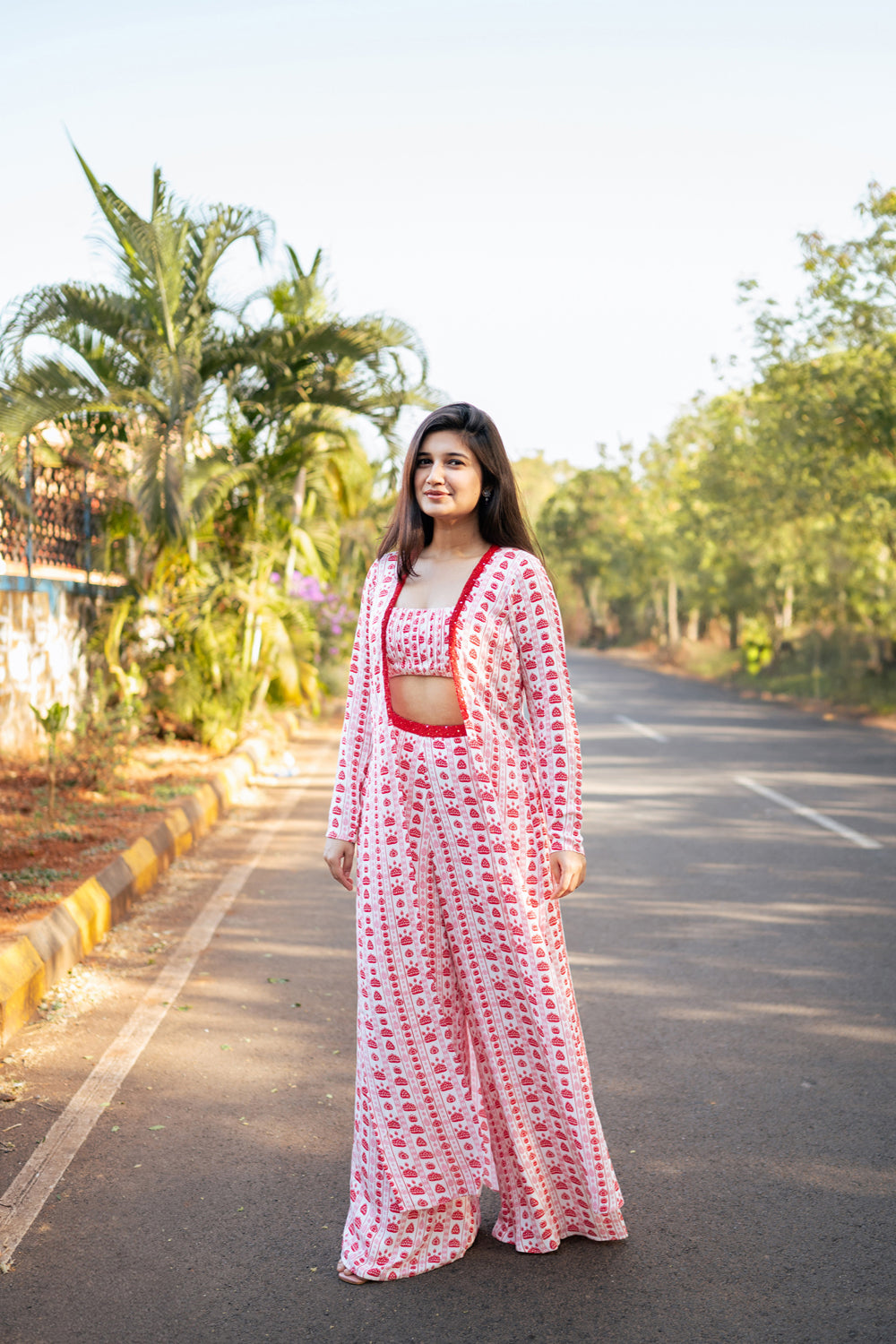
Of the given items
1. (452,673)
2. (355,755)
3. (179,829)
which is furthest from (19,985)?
(179,829)

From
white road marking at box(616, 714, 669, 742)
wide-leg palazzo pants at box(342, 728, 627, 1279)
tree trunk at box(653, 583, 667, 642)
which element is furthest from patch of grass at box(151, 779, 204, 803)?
tree trunk at box(653, 583, 667, 642)

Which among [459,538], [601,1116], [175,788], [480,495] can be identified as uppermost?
[480,495]

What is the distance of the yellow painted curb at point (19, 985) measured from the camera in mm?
4523

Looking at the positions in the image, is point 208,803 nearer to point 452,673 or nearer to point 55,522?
point 55,522

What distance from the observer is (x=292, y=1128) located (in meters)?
3.88

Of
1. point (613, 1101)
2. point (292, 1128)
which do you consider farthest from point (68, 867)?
point (613, 1101)

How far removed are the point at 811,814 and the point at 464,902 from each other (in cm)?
710

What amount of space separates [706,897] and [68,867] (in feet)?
10.7

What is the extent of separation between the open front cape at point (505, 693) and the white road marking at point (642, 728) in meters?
12.1

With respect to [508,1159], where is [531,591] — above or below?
above

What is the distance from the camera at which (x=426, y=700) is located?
9.96 feet

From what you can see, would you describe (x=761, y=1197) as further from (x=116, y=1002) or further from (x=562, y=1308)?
(x=116, y=1002)

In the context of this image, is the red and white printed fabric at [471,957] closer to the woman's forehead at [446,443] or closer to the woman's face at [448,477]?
the woman's face at [448,477]

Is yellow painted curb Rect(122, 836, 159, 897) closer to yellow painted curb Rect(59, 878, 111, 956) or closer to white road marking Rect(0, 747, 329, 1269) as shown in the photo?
white road marking Rect(0, 747, 329, 1269)
